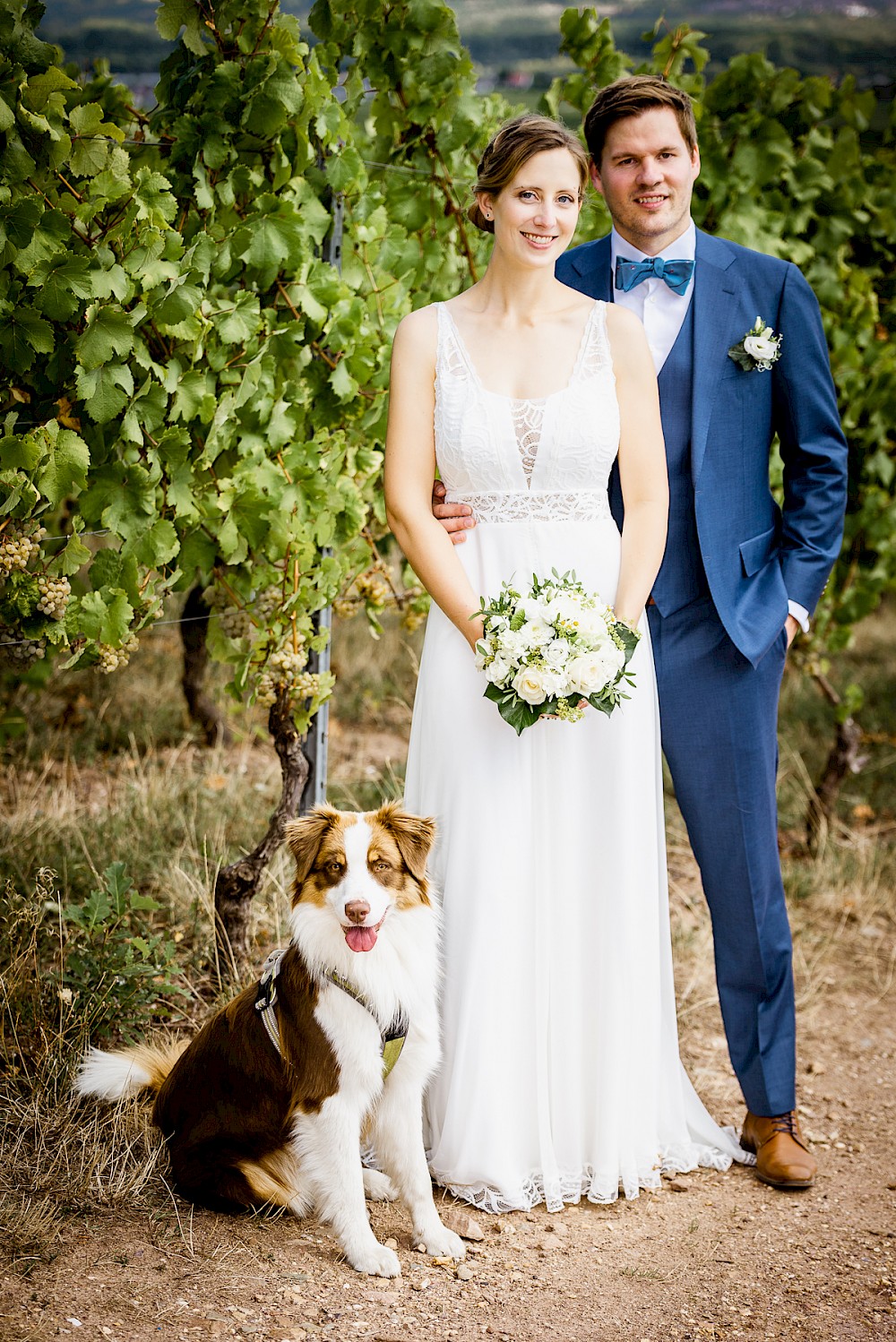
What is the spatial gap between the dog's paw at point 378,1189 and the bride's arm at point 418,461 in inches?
59.6

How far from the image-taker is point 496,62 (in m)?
11.2

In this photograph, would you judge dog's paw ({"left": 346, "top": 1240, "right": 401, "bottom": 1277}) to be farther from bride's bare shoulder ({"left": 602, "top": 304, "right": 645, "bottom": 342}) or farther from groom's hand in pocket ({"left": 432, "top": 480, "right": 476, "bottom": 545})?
bride's bare shoulder ({"left": 602, "top": 304, "right": 645, "bottom": 342})

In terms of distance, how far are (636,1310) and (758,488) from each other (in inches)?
85.5

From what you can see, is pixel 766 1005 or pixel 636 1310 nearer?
pixel 636 1310

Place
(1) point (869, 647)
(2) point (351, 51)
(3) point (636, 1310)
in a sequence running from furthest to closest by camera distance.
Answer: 1. (1) point (869, 647)
2. (2) point (351, 51)
3. (3) point (636, 1310)

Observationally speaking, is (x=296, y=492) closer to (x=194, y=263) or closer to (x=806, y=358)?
(x=194, y=263)

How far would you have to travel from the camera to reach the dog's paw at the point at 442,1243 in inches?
110

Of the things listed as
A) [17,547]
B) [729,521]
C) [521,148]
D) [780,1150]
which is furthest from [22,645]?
[780,1150]

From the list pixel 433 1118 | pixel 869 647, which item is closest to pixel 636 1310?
pixel 433 1118

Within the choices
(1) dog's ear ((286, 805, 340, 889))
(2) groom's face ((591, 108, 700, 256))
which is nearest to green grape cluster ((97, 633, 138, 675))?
(1) dog's ear ((286, 805, 340, 889))

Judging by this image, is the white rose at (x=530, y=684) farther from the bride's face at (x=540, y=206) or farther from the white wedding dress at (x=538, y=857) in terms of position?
the bride's face at (x=540, y=206)

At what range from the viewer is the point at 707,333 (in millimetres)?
3209

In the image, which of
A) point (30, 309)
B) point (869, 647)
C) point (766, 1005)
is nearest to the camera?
point (30, 309)

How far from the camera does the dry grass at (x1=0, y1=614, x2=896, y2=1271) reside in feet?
9.78
